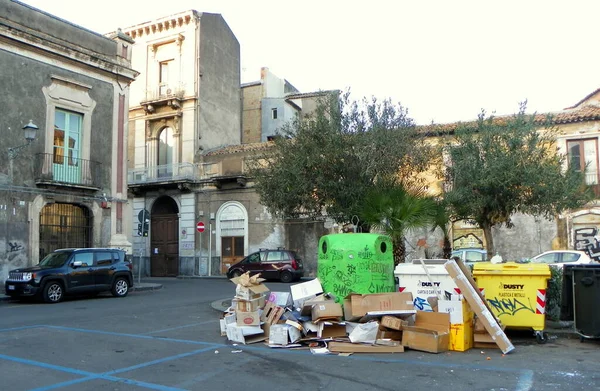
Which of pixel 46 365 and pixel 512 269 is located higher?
pixel 512 269

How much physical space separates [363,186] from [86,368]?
25.1 feet

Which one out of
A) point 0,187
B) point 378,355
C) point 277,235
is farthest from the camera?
point 277,235

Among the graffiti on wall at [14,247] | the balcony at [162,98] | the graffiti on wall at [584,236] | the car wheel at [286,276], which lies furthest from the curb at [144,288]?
the graffiti on wall at [584,236]

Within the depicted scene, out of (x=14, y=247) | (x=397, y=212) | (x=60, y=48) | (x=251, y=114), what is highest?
(x=251, y=114)

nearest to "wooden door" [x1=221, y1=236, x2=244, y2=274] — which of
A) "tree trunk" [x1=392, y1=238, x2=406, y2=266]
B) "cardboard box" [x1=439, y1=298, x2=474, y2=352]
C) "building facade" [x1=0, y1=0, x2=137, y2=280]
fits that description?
"building facade" [x1=0, y1=0, x2=137, y2=280]

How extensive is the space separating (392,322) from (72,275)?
37.7 feet

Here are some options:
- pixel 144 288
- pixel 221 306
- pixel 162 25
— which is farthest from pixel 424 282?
pixel 162 25

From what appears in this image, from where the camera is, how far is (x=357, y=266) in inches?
378

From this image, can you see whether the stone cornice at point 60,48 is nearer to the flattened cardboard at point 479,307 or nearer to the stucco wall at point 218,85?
the stucco wall at point 218,85

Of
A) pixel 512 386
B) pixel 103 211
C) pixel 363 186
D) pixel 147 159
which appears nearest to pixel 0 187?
pixel 103 211

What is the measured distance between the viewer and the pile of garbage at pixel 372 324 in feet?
25.4

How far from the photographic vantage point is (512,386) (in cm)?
584

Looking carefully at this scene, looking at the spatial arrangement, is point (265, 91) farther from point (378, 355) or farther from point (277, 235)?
point (378, 355)

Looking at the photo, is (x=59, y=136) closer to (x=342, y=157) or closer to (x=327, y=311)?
(x=342, y=157)
